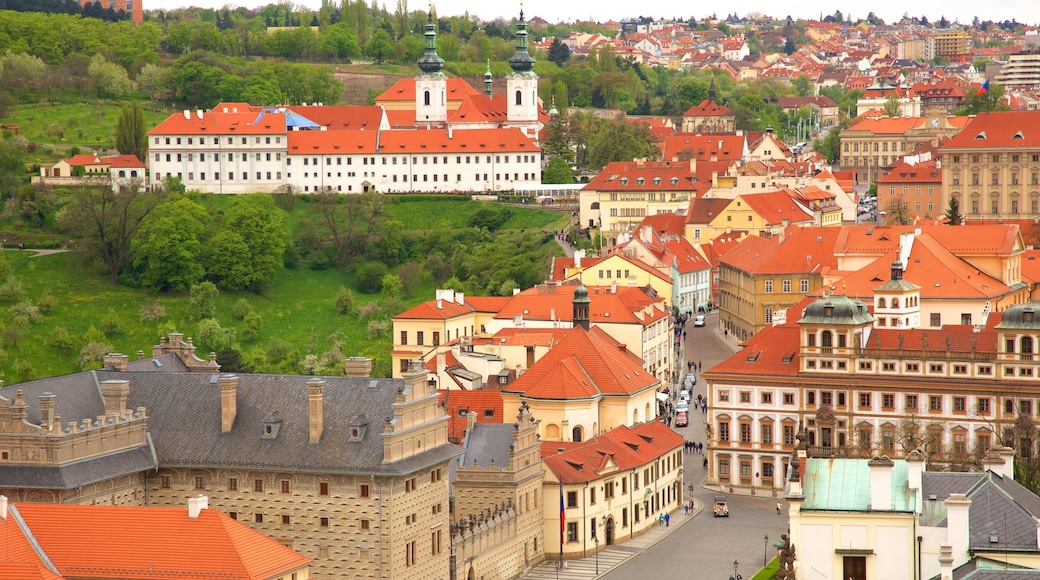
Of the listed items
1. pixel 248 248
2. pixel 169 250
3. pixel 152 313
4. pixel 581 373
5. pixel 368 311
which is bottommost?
pixel 368 311

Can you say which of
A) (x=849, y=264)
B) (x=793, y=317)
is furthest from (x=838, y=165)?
(x=793, y=317)

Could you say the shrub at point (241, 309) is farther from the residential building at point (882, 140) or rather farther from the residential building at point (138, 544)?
the residential building at point (882, 140)

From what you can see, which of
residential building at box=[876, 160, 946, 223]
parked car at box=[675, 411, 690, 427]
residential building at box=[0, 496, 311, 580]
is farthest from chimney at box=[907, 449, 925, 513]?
residential building at box=[876, 160, 946, 223]

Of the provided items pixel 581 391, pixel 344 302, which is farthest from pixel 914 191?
pixel 581 391

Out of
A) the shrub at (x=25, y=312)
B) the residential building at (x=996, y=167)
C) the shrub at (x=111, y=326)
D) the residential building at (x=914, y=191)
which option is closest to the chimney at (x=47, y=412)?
the shrub at (x=25, y=312)

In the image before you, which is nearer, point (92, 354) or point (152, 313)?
point (92, 354)

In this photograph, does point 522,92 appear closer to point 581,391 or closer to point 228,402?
point 581,391

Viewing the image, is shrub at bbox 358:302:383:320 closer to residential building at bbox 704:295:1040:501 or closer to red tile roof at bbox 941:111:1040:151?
red tile roof at bbox 941:111:1040:151
